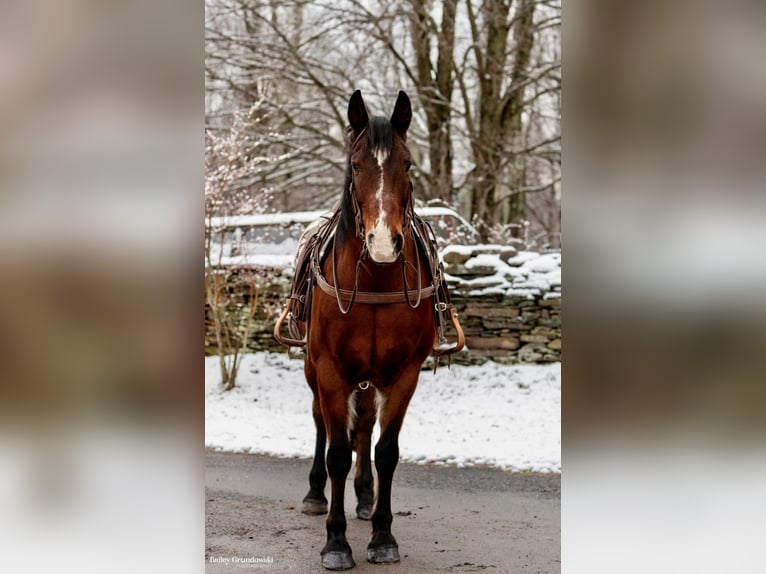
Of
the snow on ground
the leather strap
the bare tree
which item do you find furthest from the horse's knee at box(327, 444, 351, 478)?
the bare tree

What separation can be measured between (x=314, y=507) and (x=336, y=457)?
3.42 feet

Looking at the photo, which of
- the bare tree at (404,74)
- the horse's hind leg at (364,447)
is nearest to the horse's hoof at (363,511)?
the horse's hind leg at (364,447)

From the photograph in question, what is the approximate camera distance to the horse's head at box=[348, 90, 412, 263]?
2.66 meters

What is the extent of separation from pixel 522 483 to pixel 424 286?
2.19 m

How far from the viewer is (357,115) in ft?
10.1

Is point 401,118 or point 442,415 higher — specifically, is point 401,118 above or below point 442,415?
above

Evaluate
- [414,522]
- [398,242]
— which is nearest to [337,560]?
[414,522]

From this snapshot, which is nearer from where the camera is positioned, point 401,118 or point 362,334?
point 401,118

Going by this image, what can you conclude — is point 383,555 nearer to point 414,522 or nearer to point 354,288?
point 414,522

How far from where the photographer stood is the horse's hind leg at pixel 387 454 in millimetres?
3377

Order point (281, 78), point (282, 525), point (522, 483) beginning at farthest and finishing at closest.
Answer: point (281, 78) < point (522, 483) < point (282, 525)
